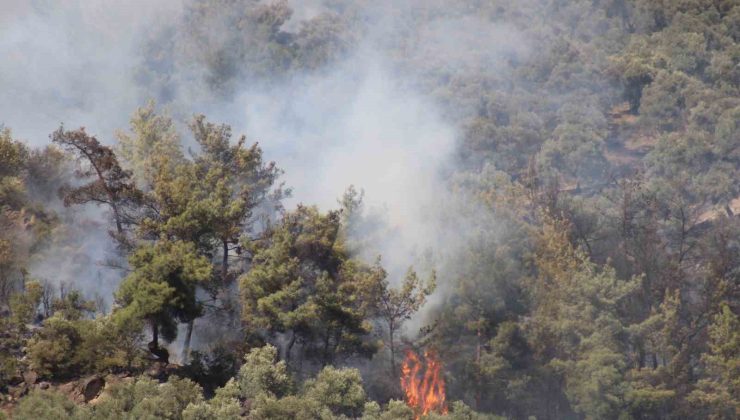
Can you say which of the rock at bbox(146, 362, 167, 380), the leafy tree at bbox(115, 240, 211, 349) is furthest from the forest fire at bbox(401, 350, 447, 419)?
the leafy tree at bbox(115, 240, 211, 349)

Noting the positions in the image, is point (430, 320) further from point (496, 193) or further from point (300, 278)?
point (496, 193)

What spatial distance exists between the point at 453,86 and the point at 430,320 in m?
59.2

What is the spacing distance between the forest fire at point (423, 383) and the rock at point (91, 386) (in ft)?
45.9

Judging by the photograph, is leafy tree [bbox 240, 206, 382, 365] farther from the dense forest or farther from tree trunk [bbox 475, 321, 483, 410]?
tree trunk [bbox 475, 321, 483, 410]

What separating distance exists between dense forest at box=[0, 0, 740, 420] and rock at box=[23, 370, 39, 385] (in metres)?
0.13

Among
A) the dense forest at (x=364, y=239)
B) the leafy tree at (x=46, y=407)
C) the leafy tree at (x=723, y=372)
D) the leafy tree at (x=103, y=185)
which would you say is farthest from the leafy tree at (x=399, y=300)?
the leafy tree at (x=723, y=372)

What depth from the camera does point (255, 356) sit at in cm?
3838

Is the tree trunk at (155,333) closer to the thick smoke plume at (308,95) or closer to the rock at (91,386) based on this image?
the rock at (91,386)

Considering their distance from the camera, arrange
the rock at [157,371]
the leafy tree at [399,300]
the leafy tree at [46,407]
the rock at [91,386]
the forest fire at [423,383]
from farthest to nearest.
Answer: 1. the forest fire at [423,383]
2. the leafy tree at [399,300]
3. the rock at [157,371]
4. the rock at [91,386]
5. the leafy tree at [46,407]

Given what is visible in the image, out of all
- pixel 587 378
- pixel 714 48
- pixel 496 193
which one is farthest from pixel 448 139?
pixel 587 378

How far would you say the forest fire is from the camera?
46.1 m

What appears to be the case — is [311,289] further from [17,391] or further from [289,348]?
[17,391]

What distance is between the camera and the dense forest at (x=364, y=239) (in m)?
38.5

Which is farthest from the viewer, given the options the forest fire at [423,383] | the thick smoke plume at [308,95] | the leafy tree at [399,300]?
the thick smoke plume at [308,95]
